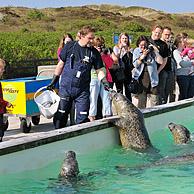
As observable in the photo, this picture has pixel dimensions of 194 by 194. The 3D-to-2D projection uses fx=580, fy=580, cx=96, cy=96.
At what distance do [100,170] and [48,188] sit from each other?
114cm

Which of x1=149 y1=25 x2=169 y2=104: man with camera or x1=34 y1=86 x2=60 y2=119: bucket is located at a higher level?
x1=149 y1=25 x2=169 y2=104: man with camera

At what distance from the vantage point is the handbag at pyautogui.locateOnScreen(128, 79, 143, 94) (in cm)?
1095

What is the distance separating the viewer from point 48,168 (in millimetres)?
7430

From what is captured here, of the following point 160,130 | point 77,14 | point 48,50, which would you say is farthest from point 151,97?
point 77,14

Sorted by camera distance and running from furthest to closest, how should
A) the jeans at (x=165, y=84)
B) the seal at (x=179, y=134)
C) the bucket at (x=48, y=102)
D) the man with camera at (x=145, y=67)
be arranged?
the jeans at (x=165, y=84)
the man with camera at (x=145, y=67)
the bucket at (x=48, y=102)
the seal at (x=179, y=134)

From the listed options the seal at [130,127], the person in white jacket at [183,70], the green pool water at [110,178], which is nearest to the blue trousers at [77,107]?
the seal at [130,127]

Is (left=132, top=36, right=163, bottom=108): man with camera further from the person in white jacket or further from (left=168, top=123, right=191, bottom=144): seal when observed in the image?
(left=168, top=123, right=191, bottom=144): seal

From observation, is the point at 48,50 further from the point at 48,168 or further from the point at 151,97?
the point at 48,168

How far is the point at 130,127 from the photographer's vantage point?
891 centimetres

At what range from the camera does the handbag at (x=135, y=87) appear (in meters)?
11.0

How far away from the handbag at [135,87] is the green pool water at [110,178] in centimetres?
263

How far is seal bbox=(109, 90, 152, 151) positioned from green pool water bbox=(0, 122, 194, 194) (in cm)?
33

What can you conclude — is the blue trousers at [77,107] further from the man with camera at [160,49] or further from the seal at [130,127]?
the man with camera at [160,49]

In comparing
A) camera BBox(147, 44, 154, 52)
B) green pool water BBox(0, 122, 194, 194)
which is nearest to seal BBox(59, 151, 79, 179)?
green pool water BBox(0, 122, 194, 194)
